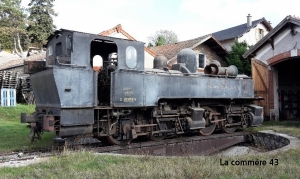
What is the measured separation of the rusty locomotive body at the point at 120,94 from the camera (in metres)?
8.14

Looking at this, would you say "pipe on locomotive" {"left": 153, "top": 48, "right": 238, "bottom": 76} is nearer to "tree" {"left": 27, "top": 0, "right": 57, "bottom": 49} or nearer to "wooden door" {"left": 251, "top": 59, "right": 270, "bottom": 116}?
"wooden door" {"left": 251, "top": 59, "right": 270, "bottom": 116}

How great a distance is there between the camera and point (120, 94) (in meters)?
8.95

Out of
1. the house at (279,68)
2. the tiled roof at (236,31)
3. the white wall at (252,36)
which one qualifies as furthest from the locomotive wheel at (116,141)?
the white wall at (252,36)

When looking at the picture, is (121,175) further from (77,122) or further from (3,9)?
(3,9)

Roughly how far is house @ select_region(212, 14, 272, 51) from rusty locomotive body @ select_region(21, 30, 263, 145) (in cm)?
2126

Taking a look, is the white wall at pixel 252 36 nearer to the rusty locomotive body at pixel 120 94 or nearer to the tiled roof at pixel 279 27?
the tiled roof at pixel 279 27

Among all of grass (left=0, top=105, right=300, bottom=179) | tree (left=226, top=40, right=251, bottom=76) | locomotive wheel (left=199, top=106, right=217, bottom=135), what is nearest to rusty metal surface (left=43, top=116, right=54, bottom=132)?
grass (left=0, top=105, right=300, bottom=179)

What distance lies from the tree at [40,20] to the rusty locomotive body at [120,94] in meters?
35.4

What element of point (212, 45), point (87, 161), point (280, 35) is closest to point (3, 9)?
point (212, 45)

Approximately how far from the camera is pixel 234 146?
12594 millimetres

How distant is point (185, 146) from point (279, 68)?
10.2 metres

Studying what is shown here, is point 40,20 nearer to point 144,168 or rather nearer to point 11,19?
point 11,19

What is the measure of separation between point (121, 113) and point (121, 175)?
352cm

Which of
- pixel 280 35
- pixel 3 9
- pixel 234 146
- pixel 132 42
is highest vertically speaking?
pixel 3 9
